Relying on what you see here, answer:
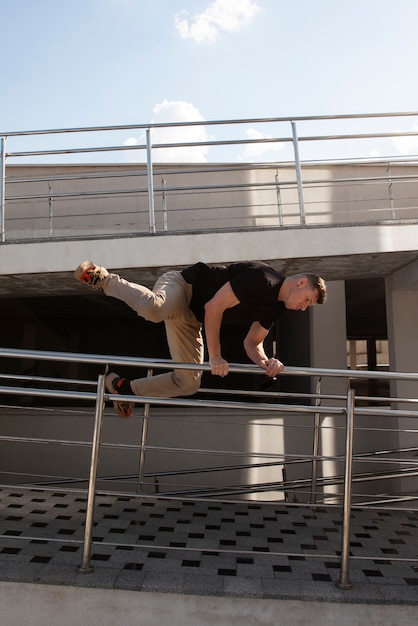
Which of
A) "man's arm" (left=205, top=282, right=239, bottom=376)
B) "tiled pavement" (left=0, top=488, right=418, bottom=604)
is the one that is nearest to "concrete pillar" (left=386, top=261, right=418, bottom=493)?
"tiled pavement" (left=0, top=488, right=418, bottom=604)

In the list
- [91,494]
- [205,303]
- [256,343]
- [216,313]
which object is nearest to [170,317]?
[205,303]

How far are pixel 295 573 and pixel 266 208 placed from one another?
17.2 feet

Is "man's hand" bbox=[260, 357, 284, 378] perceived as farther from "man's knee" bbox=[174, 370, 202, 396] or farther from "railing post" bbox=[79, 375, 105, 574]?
"railing post" bbox=[79, 375, 105, 574]

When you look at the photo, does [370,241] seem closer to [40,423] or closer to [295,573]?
[295,573]

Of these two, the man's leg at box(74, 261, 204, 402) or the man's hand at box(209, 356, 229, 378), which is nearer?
the man's hand at box(209, 356, 229, 378)

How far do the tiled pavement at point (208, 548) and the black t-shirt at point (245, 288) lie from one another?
1.07 m

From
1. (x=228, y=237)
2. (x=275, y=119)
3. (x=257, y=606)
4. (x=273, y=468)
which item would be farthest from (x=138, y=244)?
(x=273, y=468)

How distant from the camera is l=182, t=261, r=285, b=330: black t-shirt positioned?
231cm

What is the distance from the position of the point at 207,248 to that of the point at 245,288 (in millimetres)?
2002

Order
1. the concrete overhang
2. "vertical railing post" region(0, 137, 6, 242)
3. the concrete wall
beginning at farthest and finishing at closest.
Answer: the concrete wall, "vertical railing post" region(0, 137, 6, 242), the concrete overhang

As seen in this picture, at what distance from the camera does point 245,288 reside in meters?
2.29

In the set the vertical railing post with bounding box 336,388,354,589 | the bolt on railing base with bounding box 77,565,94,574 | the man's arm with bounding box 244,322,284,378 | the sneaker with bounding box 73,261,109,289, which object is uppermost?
the sneaker with bounding box 73,261,109,289

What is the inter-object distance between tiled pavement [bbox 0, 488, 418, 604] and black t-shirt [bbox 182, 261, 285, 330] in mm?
1070

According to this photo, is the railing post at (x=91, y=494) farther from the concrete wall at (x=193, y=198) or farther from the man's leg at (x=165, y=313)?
the concrete wall at (x=193, y=198)
